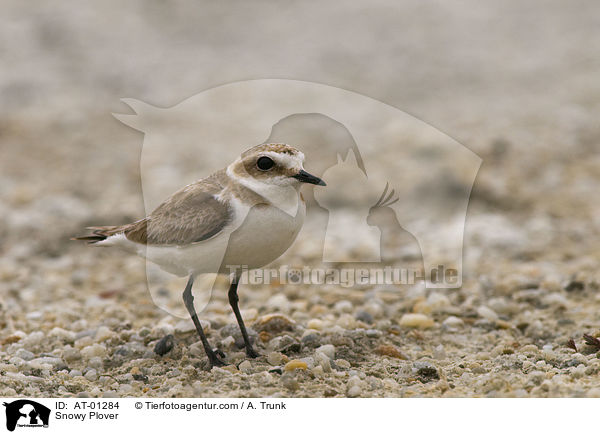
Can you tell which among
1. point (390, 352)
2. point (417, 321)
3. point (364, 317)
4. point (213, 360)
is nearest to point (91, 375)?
point (213, 360)

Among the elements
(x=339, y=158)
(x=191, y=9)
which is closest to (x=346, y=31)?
(x=191, y=9)

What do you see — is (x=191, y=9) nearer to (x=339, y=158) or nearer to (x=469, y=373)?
(x=339, y=158)

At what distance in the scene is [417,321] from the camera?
5.98 m

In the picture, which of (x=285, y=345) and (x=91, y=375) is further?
(x=285, y=345)

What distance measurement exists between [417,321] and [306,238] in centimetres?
290

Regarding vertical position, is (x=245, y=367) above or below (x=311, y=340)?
Answer: below

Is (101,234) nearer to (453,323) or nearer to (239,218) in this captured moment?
(239,218)

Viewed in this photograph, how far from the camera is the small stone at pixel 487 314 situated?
609 cm

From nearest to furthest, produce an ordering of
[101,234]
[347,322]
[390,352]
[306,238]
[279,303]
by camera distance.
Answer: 1. [390,352]
2. [101,234]
3. [347,322]
4. [279,303]
5. [306,238]

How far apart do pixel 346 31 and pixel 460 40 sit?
8.44ft

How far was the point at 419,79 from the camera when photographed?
14.0 metres

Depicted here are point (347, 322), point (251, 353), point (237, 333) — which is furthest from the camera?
point (347, 322)

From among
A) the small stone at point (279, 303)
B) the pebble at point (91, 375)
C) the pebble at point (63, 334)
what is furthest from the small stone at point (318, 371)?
the pebble at point (63, 334)
